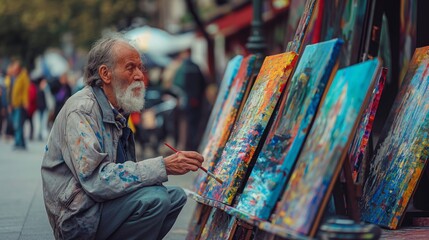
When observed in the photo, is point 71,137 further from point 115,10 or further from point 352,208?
point 115,10

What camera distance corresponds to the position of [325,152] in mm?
4520

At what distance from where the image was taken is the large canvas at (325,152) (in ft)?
14.4

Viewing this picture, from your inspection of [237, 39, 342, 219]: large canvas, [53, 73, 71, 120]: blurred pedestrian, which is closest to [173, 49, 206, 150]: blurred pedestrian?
[53, 73, 71, 120]: blurred pedestrian

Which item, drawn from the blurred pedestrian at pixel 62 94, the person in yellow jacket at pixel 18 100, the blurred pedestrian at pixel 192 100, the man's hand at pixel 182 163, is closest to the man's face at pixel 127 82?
the man's hand at pixel 182 163

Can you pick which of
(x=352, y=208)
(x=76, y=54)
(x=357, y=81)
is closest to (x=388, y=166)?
(x=352, y=208)

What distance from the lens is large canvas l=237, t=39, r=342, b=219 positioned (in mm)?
4875

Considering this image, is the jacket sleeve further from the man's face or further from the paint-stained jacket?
the man's face

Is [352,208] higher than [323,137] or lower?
lower

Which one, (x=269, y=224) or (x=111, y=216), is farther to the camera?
(x=111, y=216)

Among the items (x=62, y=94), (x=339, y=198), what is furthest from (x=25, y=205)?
(x=62, y=94)

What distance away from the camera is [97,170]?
18.2ft

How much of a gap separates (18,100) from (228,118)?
1490cm

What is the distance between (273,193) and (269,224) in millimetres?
245

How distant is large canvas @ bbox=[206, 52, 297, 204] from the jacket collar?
0.74 m
